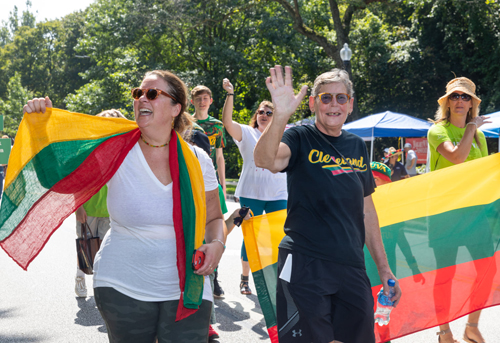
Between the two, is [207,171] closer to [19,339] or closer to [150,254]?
[150,254]

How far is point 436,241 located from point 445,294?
1.35 ft

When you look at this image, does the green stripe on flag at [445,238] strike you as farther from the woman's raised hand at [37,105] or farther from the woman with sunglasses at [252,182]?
the woman's raised hand at [37,105]

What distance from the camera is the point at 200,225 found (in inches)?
100

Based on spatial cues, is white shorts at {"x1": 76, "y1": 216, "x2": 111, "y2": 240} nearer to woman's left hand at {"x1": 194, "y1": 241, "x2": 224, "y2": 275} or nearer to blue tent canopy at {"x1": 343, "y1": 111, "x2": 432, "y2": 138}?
woman's left hand at {"x1": 194, "y1": 241, "x2": 224, "y2": 275}

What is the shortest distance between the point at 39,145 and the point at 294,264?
1553 mm

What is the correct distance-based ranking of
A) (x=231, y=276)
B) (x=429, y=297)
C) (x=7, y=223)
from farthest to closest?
1. (x=231, y=276)
2. (x=429, y=297)
3. (x=7, y=223)

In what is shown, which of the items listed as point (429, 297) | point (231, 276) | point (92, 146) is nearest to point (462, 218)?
point (429, 297)

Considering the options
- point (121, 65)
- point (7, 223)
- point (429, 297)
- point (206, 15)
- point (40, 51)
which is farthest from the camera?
point (40, 51)

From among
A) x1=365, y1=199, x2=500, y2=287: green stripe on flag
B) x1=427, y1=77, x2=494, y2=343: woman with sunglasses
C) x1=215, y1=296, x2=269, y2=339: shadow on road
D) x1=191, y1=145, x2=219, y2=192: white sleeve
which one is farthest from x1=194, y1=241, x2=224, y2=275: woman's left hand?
x1=215, y1=296, x2=269, y2=339: shadow on road

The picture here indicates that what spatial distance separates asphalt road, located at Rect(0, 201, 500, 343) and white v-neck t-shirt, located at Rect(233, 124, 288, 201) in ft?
4.02

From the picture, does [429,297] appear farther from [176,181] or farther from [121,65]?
[121,65]

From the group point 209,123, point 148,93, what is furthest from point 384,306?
point 209,123

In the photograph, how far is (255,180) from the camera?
19.4 feet

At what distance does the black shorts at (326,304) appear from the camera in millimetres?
2680
